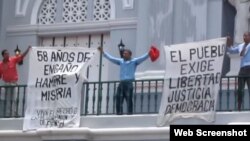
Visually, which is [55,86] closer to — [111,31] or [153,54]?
[153,54]

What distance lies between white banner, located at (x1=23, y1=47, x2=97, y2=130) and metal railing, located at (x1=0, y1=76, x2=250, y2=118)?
0.29 meters

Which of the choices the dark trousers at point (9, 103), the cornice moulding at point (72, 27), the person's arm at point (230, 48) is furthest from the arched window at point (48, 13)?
the person's arm at point (230, 48)

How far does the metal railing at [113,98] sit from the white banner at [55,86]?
0.29 metres

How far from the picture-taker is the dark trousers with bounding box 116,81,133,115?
65.9 ft

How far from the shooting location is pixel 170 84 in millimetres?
19656

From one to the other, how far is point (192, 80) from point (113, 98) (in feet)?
6.22

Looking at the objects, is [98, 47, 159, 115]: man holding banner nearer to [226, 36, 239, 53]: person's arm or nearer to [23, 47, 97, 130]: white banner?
[23, 47, 97, 130]: white banner

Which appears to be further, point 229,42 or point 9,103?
point 9,103

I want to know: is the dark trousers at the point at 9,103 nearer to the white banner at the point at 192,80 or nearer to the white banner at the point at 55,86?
the white banner at the point at 55,86

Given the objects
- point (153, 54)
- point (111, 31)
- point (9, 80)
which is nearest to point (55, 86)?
point (9, 80)

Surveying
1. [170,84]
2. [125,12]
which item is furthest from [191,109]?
[125,12]

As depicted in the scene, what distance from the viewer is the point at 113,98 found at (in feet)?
67.5

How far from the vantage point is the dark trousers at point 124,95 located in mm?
20094

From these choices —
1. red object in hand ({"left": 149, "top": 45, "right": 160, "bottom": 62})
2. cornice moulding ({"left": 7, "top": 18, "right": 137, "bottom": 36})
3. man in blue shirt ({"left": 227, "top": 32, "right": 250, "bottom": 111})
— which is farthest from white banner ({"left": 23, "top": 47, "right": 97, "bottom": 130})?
man in blue shirt ({"left": 227, "top": 32, "right": 250, "bottom": 111})
